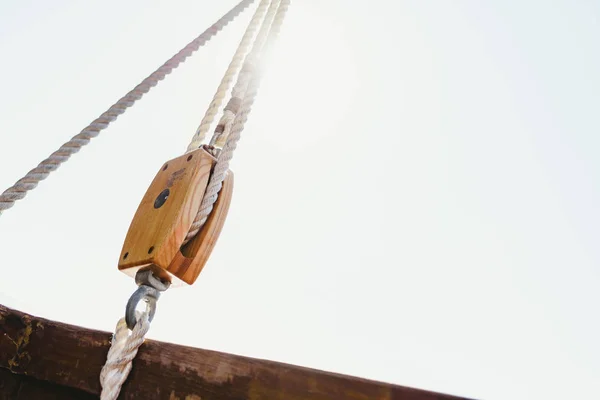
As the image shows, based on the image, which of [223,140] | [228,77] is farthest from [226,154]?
[228,77]

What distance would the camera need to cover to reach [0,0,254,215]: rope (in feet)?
2.45

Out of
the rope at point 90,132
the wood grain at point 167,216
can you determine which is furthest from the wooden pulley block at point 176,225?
the rope at point 90,132

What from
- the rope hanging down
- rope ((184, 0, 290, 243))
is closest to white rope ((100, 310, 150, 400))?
the rope hanging down

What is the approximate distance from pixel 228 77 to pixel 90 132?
1.03ft

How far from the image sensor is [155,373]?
0.47 m

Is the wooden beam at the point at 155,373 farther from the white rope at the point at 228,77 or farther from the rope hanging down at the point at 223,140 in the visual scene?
the white rope at the point at 228,77

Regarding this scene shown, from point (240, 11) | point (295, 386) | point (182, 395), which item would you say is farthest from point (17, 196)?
point (240, 11)

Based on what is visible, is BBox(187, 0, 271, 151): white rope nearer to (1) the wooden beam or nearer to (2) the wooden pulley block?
(2) the wooden pulley block

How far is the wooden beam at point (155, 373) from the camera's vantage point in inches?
14.8

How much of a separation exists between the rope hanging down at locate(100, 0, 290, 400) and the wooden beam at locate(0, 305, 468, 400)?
2cm

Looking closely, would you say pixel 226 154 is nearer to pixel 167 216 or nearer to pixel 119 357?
pixel 167 216

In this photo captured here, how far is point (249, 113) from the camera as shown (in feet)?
2.38

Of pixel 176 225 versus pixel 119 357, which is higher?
pixel 176 225

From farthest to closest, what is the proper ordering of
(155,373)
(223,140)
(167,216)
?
(223,140) → (167,216) → (155,373)
